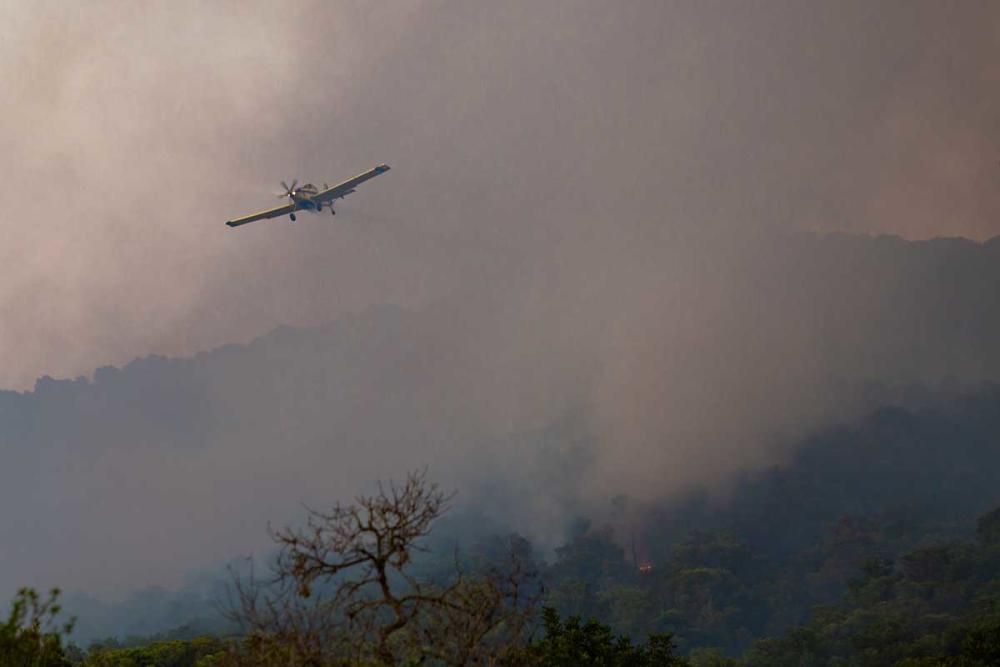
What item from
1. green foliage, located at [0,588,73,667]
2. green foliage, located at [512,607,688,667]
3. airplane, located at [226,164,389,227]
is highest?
airplane, located at [226,164,389,227]

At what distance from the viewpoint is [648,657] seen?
188 ft

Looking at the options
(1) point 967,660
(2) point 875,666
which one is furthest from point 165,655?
(2) point 875,666

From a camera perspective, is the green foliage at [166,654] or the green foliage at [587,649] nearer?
the green foliage at [587,649]

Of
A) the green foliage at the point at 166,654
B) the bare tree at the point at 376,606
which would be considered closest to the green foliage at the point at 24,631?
the bare tree at the point at 376,606

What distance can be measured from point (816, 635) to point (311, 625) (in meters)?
170

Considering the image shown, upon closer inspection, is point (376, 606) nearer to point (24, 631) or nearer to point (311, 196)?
point (24, 631)

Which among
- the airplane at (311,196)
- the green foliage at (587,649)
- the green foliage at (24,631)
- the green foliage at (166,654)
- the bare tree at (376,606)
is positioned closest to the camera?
the bare tree at (376,606)

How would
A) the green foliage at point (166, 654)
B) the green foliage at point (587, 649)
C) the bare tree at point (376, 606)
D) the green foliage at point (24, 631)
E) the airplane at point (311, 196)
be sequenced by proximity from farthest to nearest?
the airplane at point (311, 196) → the green foliage at point (166, 654) → the green foliage at point (587, 649) → the green foliage at point (24, 631) → the bare tree at point (376, 606)

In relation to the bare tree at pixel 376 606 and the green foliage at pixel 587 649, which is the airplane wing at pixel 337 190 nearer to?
the green foliage at pixel 587 649

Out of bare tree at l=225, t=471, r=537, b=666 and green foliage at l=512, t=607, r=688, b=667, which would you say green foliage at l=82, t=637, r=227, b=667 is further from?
bare tree at l=225, t=471, r=537, b=666

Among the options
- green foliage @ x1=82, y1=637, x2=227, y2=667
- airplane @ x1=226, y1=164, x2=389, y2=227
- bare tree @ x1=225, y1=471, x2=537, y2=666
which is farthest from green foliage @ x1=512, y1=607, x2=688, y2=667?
airplane @ x1=226, y1=164, x2=389, y2=227

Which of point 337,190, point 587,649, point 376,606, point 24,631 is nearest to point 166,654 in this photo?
point 587,649

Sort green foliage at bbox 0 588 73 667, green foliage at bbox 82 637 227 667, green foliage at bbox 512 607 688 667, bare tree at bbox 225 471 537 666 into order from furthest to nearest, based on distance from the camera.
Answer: green foliage at bbox 82 637 227 667 < green foliage at bbox 512 607 688 667 < green foliage at bbox 0 588 73 667 < bare tree at bbox 225 471 537 666

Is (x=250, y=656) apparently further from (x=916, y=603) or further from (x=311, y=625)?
(x=916, y=603)
